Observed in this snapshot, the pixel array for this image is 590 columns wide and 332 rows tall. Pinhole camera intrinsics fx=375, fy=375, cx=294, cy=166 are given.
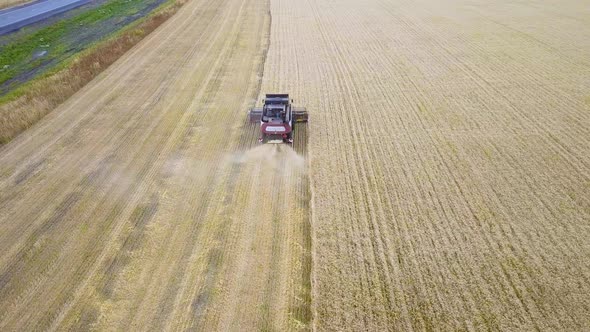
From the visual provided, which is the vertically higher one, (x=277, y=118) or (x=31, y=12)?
(x=31, y=12)

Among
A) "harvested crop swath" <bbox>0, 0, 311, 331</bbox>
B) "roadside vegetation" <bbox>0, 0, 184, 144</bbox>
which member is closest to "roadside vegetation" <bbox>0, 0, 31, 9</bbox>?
"roadside vegetation" <bbox>0, 0, 184, 144</bbox>

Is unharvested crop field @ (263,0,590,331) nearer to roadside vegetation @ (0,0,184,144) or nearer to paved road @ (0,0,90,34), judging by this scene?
roadside vegetation @ (0,0,184,144)

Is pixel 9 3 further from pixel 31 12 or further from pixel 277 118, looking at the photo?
pixel 277 118

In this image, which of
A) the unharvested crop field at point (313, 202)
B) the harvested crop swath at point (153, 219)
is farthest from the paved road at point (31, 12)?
the harvested crop swath at point (153, 219)

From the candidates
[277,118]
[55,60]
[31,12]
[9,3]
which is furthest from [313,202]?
[9,3]

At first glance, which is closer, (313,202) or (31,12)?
(313,202)

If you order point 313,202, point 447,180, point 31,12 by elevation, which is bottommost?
point 313,202

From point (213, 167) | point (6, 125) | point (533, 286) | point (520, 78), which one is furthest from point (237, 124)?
point (520, 78)

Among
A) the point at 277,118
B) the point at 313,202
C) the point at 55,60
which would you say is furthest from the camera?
the point at 55,60
